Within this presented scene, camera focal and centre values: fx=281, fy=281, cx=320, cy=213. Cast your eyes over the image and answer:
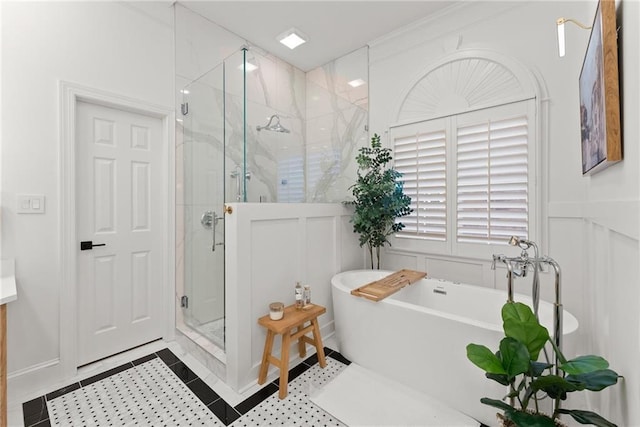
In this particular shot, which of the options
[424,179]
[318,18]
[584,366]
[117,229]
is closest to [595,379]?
[584,366]

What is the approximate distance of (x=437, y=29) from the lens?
8.64 ft

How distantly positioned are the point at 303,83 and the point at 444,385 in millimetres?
3498

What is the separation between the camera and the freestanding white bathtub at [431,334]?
5.24 feet

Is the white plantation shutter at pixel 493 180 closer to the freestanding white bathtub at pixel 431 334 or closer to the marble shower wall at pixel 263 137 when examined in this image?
the freestanding white bathtub at pixel 431 334

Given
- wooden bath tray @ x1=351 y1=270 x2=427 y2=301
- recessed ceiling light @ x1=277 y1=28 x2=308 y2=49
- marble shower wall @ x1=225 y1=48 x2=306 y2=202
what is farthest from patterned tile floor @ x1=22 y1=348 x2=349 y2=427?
recessed ceiling light @ x1=277 y1=28 x2=308 y2=49

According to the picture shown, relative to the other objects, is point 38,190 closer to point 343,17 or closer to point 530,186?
point 343,17

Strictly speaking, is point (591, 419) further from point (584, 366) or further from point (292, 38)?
point (292, 38)

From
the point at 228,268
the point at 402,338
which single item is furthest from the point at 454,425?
the point at 228,268

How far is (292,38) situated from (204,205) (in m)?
1.89

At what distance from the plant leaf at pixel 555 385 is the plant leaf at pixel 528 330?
4.1 inches

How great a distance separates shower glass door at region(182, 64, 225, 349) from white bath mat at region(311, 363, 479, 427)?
2.90 feet

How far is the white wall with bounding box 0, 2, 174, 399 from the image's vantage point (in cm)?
181

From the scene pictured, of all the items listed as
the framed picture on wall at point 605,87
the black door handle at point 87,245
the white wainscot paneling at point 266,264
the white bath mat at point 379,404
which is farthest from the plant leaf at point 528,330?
the black door handle at point 87,245

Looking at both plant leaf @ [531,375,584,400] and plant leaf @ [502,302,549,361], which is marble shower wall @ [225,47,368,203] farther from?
plant leaf @ [531,375,584,400]
